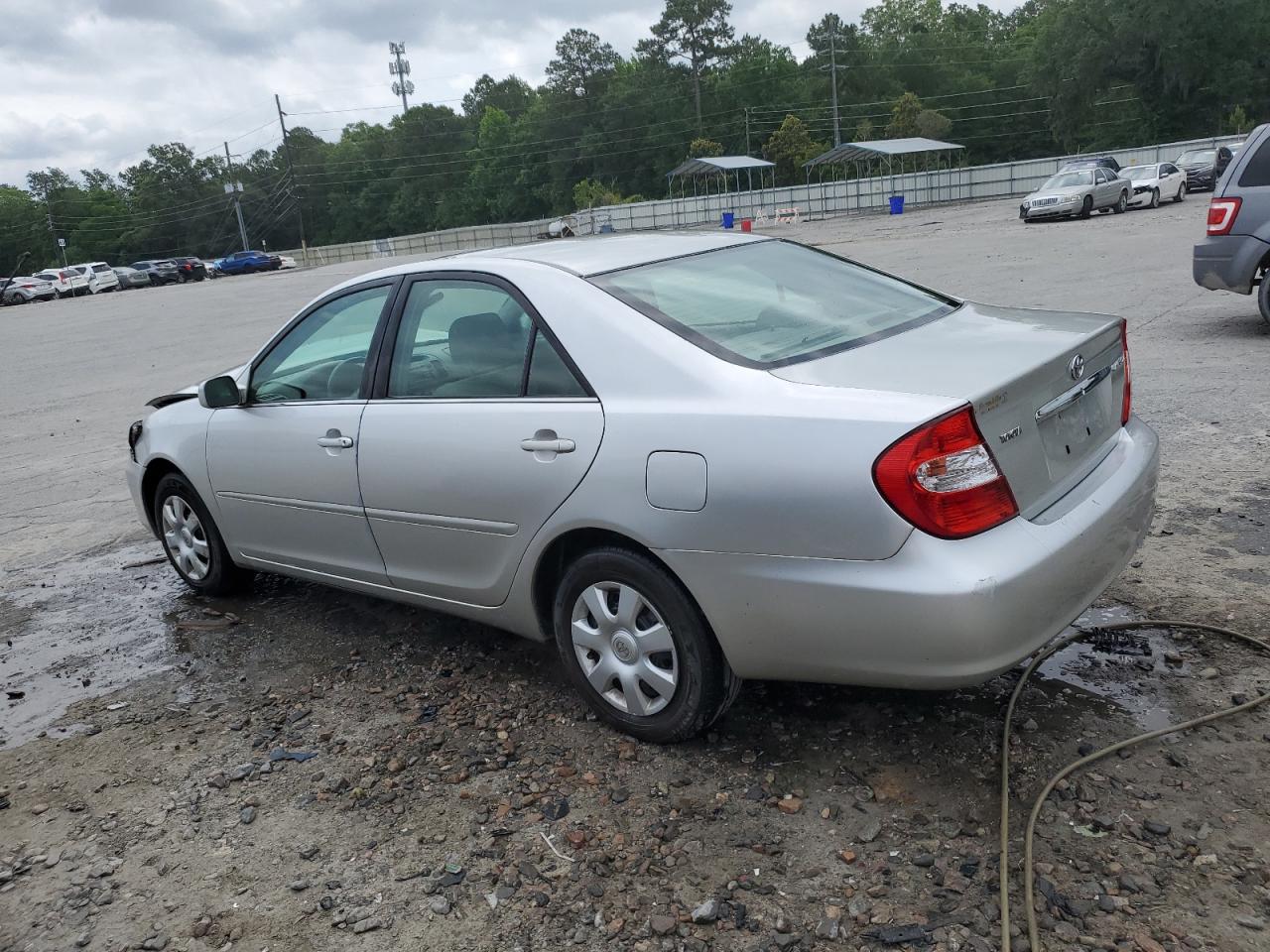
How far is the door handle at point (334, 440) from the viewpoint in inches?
167

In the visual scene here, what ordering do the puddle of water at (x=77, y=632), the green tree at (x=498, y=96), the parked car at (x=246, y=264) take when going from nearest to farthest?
1. the puddle of water at (x=77, y=632)
2. the parked car at (x=246, y=264)
3. the green tree at (x=498, y=96)

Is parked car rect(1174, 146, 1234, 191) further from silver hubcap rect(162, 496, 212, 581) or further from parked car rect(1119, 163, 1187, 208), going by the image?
silver hubcap rect(162, 496, 212, 581)

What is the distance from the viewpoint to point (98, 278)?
55812 mm

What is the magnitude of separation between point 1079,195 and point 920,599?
2892cm

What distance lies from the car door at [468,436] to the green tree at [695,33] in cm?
10221

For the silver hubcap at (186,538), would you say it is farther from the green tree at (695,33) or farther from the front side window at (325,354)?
the green tree at (695,33)

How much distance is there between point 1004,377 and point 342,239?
410 ft

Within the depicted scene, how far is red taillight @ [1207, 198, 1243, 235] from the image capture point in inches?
349

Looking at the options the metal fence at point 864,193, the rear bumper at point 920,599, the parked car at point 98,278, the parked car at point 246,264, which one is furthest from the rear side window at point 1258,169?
the parked car at point 246,264

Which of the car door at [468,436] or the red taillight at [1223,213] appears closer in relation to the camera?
the car door at [468,436]

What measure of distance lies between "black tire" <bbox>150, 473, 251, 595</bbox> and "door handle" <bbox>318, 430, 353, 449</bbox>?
4.05ft

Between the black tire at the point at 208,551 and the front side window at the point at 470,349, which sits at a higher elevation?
the front side window at the point at 470,349

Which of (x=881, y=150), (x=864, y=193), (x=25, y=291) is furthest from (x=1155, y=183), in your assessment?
(x=25, y=291)

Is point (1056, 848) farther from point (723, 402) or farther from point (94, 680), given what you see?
point (94, 680)
